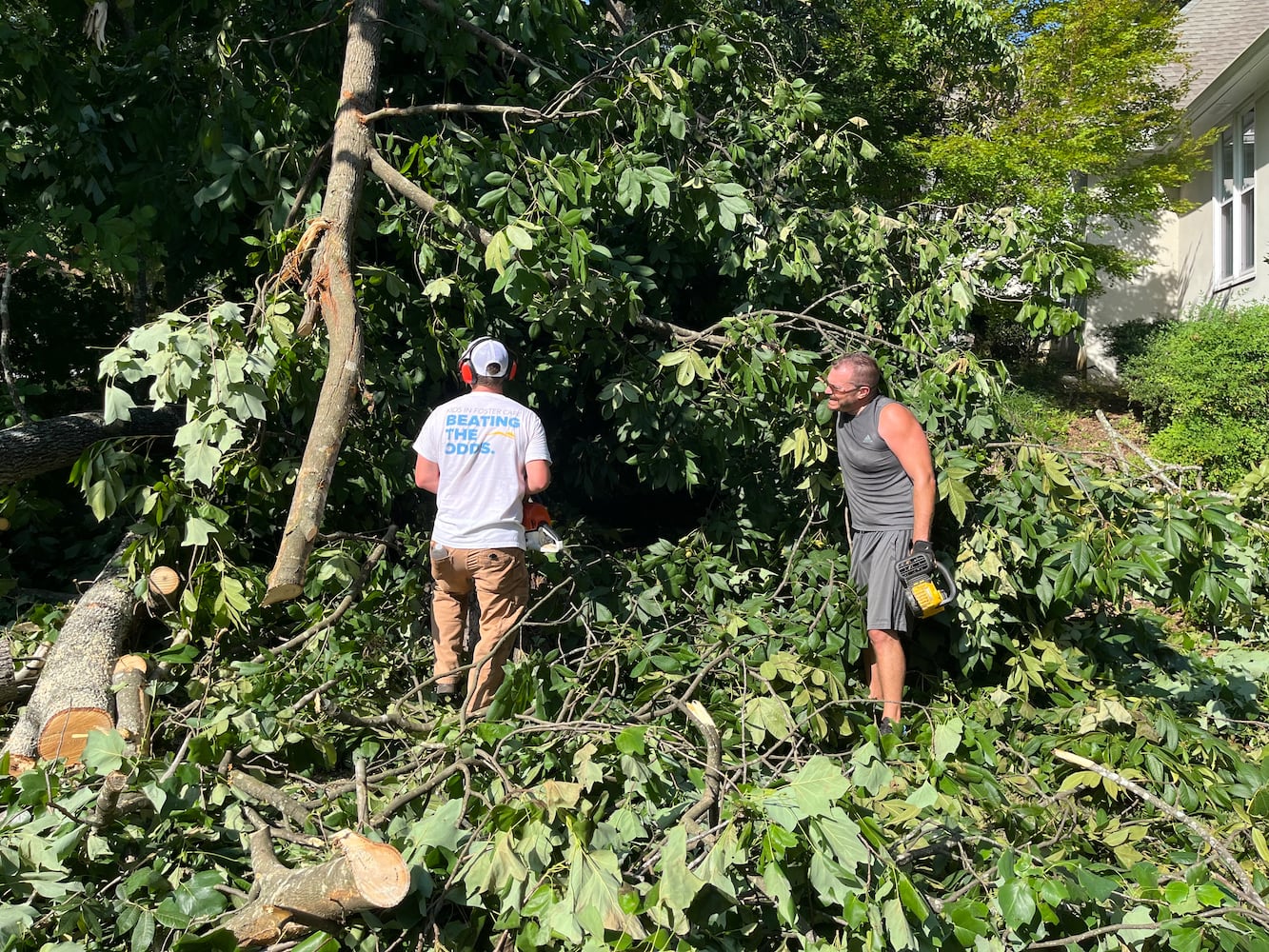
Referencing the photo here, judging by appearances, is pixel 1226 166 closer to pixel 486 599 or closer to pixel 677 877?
pixel 486 599

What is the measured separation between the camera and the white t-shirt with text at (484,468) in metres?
4.09

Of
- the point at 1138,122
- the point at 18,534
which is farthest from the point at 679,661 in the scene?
the point at 1138,122

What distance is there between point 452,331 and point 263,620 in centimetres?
174

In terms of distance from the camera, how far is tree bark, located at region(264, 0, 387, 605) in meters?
3.95

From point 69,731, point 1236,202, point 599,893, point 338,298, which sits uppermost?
point 1236,202

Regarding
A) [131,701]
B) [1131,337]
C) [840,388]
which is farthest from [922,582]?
[1131,337]

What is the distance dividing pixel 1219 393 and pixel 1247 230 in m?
4.05

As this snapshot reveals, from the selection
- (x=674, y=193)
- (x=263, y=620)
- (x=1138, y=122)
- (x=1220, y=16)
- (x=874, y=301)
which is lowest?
(x=263, y=620)

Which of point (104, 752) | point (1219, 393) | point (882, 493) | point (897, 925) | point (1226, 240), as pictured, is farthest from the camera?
point (1226, 240)

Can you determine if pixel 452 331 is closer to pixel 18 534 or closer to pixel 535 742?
pixel 535 742

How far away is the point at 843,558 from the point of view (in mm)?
4750

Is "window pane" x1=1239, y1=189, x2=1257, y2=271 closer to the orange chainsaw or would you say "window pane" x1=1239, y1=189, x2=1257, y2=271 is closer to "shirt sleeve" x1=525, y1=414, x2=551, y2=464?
the orange chainsaw

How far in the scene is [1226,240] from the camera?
1273 centimetres

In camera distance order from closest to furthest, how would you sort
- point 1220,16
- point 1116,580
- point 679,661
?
point 1116,580, point 679,661, point 1220,16
